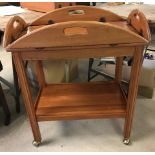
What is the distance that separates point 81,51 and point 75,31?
10 cm

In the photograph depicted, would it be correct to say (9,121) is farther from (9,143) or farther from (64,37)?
(64,37)

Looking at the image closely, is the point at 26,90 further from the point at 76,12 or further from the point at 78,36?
the point at 76,12

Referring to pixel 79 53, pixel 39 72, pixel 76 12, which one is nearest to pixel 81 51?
pixel 79 53

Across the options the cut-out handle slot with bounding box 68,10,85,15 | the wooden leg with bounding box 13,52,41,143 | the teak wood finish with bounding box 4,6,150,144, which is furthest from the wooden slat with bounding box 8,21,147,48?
the cut-out handle slot with bounding box 68,10,85,15

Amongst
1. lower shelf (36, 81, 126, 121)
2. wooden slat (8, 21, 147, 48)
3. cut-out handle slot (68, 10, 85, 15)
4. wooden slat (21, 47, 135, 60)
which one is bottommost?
lower shelf (36, 81, 126, 121)

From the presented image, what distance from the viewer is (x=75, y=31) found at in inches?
40.7

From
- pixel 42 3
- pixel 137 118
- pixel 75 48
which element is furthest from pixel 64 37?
pixel 137 118

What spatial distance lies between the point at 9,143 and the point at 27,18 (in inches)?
38.2

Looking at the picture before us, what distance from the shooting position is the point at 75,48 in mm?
1022

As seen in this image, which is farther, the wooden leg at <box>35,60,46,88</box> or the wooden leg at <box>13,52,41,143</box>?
the wooden leg at <box>35,60,46,88</box>

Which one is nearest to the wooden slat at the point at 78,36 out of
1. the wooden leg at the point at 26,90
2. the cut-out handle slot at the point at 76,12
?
the wooden leg at the point at 26,90

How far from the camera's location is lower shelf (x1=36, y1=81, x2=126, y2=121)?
136 cm

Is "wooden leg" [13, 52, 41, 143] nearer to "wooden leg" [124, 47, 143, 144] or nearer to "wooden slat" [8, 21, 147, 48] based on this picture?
"wooden slat" [8, 21, 147, 48]

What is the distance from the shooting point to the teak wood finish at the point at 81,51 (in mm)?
992
